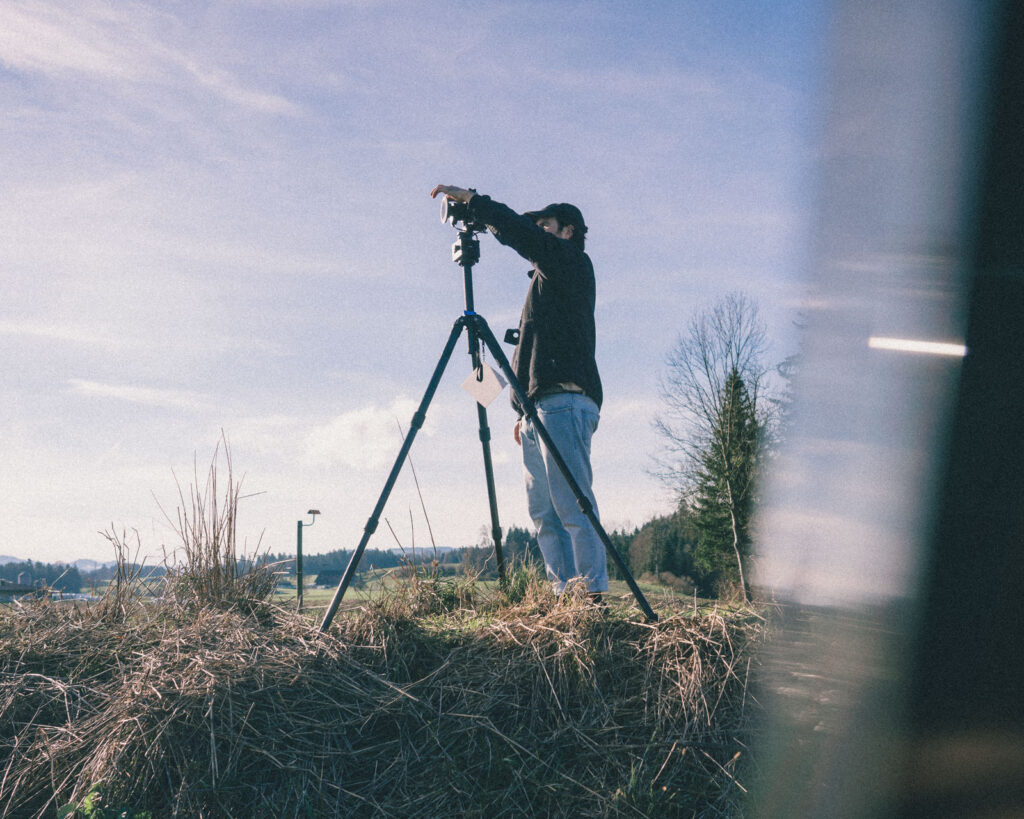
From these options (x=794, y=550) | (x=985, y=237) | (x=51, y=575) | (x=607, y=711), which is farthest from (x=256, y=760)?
(x=51, y=575)

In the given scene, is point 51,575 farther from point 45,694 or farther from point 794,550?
point 794,550

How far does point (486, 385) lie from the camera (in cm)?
342

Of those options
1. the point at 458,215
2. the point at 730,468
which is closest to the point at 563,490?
the point at 458,215

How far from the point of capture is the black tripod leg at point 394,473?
9.91 feet

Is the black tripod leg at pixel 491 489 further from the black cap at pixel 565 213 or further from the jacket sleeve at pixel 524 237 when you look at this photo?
the black cap at pixel 565 213

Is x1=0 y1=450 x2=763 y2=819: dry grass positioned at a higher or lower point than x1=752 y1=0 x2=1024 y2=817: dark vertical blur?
lower

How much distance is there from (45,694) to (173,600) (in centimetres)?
89

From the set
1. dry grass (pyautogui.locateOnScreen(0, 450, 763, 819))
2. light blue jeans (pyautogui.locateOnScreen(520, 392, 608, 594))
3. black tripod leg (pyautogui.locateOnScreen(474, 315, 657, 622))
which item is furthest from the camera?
light blue jeans (pyautogui.locateOnScreen(520, 392, 608, 594))

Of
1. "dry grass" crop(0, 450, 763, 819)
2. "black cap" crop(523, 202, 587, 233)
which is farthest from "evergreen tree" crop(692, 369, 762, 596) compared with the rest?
"dry grass" crop(0, 450, 763, 819)

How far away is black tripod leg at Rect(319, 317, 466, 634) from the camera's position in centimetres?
302

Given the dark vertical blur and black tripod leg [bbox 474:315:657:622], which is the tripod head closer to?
black tripod leg [bbox 474:315:657:622]

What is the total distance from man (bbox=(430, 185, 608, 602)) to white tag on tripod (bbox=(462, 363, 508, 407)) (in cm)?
22

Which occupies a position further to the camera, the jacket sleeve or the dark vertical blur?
the jacket sleeve

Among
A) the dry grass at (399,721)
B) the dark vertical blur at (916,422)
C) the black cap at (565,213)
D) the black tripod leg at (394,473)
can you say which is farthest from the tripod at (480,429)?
the dark vertical blur at (916,422)
